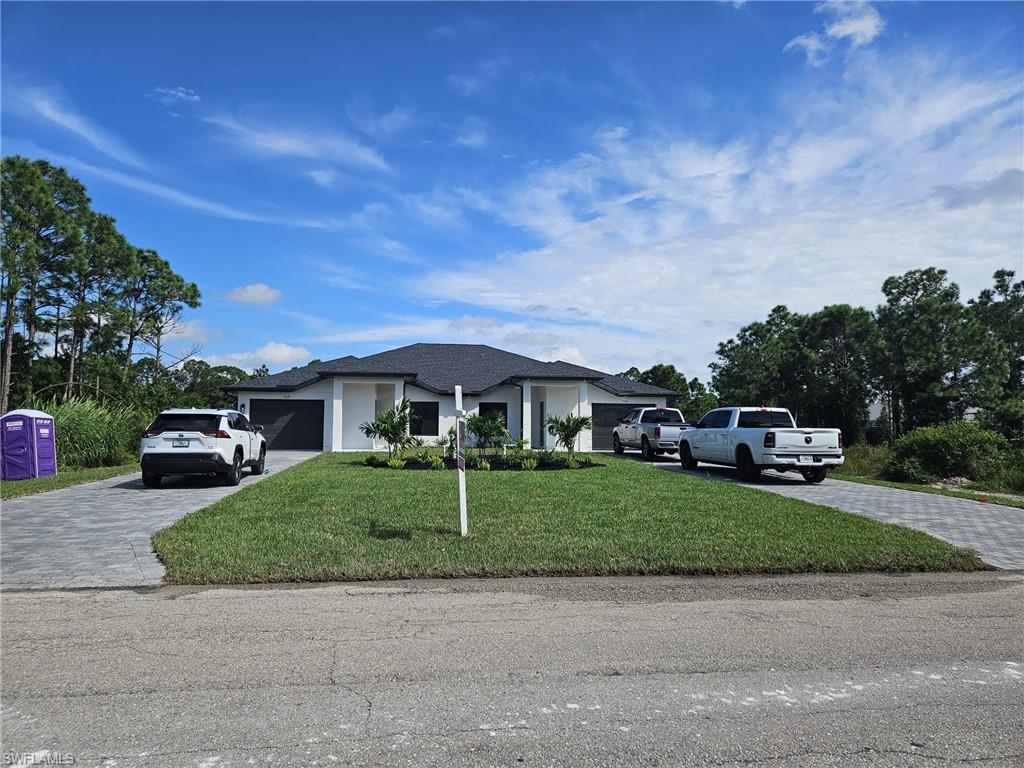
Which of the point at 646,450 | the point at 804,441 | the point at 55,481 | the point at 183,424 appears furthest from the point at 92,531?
the point at 646,450

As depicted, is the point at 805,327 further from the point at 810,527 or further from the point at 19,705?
the point at 19,705

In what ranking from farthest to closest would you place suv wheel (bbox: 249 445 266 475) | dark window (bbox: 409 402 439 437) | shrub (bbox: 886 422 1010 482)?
dark window (bbox: 409 402 439 437), shrub (bbox: 886 422 1010 482), suv wheel (bbox: 249 445 266 475)

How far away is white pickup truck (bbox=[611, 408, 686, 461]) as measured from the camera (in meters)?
22.6

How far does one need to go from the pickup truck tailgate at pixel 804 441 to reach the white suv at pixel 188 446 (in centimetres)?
1209

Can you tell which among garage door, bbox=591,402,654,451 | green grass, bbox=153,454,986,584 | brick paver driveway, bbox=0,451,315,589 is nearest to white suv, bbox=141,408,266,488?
brick paver driveway, bbox=0,451,315,589

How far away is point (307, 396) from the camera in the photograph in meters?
28.9

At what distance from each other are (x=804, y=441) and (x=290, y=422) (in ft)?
68.5

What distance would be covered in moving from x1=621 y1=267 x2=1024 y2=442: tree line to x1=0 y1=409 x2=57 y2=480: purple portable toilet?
29118mm

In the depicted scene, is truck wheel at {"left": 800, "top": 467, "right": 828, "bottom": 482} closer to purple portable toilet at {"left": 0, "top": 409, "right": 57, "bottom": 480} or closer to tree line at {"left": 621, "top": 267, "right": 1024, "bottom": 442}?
tree line at {"left": 621, "top": 267, "right": 1024, "bottom": 442}

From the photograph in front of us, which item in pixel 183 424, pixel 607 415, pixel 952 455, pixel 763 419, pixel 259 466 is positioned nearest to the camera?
pixel 183 424

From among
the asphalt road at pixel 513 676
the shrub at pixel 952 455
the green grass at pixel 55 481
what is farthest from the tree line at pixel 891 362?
the green grass at pixel 55 481

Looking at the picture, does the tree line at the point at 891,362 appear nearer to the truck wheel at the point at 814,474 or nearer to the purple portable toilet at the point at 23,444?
the truck wheel at the point at 814,474

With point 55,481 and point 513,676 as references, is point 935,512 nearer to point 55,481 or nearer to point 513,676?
point 513,676

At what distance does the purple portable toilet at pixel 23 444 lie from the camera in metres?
15.5
